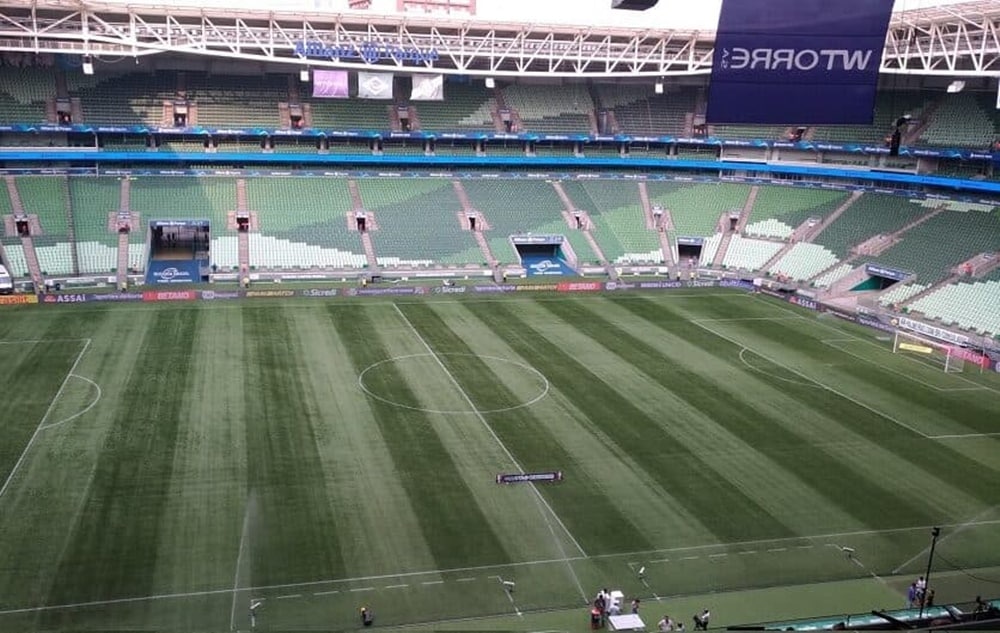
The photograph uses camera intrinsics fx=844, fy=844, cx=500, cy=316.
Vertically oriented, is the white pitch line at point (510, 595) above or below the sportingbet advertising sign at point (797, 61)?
below

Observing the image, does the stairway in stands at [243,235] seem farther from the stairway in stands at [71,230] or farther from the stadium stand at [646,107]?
the stadium stand at [646,107]

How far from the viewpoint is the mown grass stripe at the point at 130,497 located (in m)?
17.6

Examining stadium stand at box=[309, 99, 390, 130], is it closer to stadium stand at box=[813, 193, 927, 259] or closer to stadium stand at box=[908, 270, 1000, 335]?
stadium stand at box=[813, 193, 927, 259]

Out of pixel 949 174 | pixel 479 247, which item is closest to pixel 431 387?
pixel 479 247

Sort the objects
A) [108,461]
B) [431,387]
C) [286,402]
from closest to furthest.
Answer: [108,461] → [286,402] → [431,387]

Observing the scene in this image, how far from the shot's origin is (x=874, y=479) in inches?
939

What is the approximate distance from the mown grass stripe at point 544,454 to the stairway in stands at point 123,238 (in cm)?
1897

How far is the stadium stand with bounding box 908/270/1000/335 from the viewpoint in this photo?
132 feet

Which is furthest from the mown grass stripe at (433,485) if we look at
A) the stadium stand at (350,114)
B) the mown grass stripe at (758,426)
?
the stadium stand at (350,114)

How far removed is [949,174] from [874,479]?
33.4m

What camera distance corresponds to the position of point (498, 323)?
4059 centimetres

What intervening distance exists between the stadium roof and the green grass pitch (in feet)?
53.9

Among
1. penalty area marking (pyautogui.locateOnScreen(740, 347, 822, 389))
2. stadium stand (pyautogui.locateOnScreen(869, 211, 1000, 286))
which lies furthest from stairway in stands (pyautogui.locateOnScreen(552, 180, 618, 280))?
penalty area marking (pyautogui.locateOnScreen(740, 347, 822, 389))

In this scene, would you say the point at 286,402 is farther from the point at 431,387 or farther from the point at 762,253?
the point at 762,253
